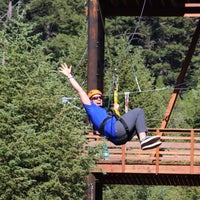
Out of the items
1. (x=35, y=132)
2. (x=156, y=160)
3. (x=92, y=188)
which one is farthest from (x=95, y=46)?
(x=35, y=132)

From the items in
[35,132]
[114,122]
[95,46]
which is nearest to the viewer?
[114,122]

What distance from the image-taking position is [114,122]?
32.1 ft

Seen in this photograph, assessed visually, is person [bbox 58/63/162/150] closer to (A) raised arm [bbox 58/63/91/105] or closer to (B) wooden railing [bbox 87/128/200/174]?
(A) raised arm [bbox 58/63/91/105]

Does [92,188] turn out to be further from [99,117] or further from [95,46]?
[99,117]

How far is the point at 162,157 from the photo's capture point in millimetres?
20766

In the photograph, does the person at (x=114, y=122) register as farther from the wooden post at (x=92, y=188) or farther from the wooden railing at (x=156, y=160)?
the wooden railing at (x=156, y=160)

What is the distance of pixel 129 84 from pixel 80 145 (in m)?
16.5

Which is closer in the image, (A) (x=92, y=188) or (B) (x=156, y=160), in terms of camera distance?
(A) (x=92, y=188)

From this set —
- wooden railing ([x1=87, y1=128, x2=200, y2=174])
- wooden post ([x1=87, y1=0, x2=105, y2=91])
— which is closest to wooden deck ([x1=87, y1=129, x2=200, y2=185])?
wooden railing ([x1=87, y1=128, x2=200, y2=174])

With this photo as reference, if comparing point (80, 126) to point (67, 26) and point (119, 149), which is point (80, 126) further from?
point (67, 26)

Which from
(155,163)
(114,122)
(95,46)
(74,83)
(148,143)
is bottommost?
(148,143)

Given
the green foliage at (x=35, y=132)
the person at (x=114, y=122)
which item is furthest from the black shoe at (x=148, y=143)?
the green foliage at (x=35, y=132)

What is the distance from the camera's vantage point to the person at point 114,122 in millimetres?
9648

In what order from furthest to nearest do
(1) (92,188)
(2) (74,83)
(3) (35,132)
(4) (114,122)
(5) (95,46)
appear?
1. (5) (95,46)
2. (1) (92,188)
3. (3) (35,132)
4. (4) (114,122)
5. (2) (74,83)
